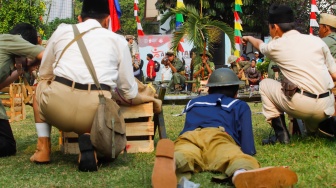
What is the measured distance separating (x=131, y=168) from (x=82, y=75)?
981mm

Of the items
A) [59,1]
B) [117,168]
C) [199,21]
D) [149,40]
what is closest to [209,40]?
[199,21]

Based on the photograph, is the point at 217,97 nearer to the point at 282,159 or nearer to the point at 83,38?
the point at 282,159

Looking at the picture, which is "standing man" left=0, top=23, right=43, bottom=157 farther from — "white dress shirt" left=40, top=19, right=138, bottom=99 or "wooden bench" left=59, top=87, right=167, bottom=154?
"wooden bench" left=59, top=87, right=167, bottom=154

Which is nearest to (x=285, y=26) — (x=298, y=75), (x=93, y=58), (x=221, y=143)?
(x=298, y=75)

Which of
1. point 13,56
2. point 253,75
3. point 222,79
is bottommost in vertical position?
point 253,75

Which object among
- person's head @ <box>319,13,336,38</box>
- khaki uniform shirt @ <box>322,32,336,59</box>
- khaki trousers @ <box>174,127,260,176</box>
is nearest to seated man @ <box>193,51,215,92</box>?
person's head @ <box>319,13,336,38</box>

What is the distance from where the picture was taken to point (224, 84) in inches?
225

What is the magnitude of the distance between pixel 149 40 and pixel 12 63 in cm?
1903

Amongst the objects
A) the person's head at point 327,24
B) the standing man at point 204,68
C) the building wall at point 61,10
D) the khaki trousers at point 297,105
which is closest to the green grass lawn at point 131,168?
the khaki trousers at point 297,105

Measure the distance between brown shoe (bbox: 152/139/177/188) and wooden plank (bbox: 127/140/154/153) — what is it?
239 cm

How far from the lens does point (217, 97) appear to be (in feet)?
18.1

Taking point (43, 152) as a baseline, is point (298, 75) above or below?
above

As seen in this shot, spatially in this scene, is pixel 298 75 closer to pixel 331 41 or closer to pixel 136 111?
pixel 331 41

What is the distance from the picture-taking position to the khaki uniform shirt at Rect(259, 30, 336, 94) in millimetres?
6402
